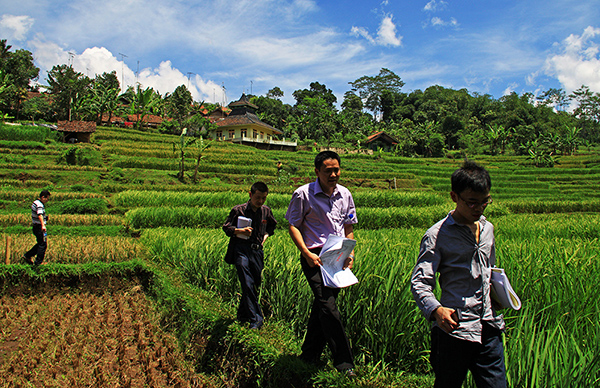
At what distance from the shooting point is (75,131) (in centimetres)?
2727

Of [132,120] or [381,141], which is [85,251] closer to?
[132,120]

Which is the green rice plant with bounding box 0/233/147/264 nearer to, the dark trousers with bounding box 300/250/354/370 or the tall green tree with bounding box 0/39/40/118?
the dark trousers with bounding box 300/250/354/370

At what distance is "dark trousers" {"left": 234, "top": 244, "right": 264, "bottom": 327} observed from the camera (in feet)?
11.1

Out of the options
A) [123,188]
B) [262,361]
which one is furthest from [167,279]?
[123,188]

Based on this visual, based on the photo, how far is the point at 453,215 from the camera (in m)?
1.93

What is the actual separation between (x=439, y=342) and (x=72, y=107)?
40258 mm

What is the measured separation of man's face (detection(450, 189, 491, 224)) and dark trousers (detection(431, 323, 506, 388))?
0.56 m

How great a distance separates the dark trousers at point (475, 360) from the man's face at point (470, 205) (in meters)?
0.56

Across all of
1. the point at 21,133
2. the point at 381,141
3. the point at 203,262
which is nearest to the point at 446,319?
the point at 203,262

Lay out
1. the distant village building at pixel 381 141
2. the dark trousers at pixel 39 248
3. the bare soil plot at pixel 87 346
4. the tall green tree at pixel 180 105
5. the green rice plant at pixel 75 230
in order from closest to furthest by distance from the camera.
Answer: the bare soil plot at pixel 87 346, the dark trousers at pixel 39 248, the green rice plant at pixel 75 230, the tall green tree at pixel 180 105, the distant village building at pixel 381 141

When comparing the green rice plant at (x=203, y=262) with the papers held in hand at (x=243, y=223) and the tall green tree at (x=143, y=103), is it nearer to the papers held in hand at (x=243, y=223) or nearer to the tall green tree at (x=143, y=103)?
the papers held in hand at (x=243, y=223)

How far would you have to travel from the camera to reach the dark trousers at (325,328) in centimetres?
257

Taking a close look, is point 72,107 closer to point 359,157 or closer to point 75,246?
point 359,157

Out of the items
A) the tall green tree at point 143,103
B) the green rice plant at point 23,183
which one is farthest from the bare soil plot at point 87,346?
the tall green tree at point 143,103
